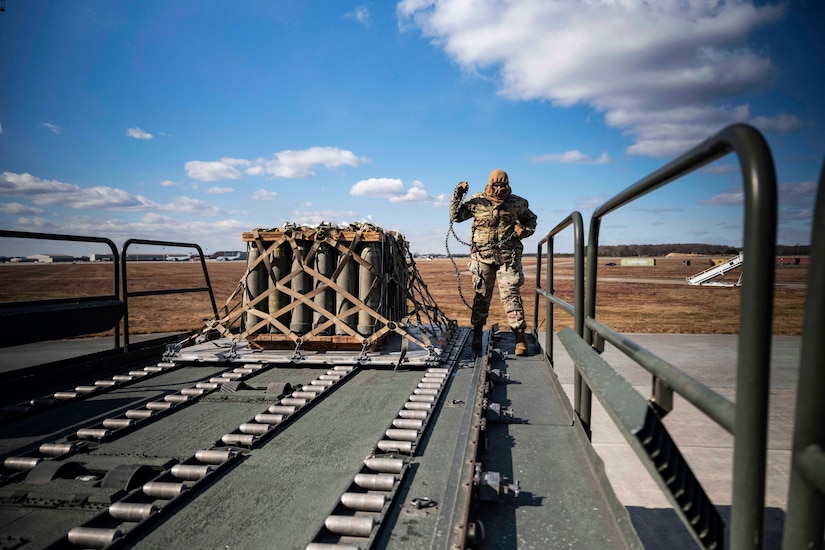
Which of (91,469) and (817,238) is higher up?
(817,238)

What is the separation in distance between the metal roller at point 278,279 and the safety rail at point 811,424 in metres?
4.58

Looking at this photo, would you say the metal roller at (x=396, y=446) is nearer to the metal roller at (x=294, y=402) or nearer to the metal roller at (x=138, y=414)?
the metal roller at (x=294, y=402)

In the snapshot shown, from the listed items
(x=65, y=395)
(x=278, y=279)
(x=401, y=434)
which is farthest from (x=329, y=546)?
(x=278, y=279)

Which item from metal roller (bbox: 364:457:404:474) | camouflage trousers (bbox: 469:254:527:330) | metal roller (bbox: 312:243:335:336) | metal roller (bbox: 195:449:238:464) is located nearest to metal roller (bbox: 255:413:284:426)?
metal roller (bbox: 195:449:238:464)

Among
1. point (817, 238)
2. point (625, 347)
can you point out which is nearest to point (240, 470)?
point (625, 347)

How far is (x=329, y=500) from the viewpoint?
6.36 feet

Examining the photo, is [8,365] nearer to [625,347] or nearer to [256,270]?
[256,270]

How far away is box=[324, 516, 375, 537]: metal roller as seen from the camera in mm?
1685

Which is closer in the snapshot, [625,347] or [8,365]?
[625,347]

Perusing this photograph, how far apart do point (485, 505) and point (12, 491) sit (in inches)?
74.0

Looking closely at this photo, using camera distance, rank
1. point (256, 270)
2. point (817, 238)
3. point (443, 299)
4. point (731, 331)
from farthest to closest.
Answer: point (443, 299), point (731, 331), point (256, 270), point (817, 238)

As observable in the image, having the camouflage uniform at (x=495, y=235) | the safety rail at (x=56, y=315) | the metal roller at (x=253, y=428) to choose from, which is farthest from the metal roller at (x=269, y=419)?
the camouflage uniform at (x=495, y=235)

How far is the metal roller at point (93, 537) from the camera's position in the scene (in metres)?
1.62

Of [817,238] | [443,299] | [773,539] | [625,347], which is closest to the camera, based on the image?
[817,238]
